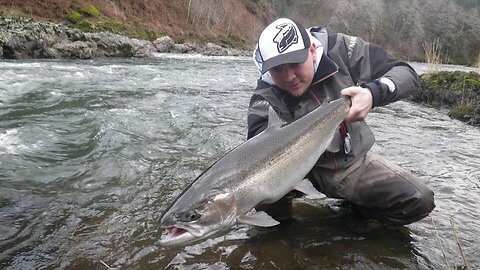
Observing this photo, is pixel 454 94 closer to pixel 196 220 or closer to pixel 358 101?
pixel 358 101

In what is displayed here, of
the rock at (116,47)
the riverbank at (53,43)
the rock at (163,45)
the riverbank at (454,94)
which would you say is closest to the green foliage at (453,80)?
the riverbank at (454,94)

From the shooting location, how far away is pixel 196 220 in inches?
90.7

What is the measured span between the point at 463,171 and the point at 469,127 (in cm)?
433

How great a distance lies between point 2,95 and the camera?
9453mm

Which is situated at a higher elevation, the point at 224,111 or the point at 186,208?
the point at 186,208

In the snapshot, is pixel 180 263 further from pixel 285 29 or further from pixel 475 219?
pixel 475 219

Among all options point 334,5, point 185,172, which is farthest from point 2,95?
point 334,5

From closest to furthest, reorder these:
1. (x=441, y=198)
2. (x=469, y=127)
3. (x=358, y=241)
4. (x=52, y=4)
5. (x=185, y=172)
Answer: (x=358, y=241) < (x=441, y=198) < (x=185, y=172) < (x=469, y=127) < (x=52, y=4)

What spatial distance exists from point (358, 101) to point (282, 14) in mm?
97453

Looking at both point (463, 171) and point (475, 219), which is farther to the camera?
point (463, 171)

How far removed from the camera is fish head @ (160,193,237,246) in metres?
2.27

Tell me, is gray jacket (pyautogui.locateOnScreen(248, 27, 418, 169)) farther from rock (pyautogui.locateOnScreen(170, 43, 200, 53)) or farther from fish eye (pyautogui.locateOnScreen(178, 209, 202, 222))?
rock (pyautogui.locateOnScreen(170, 43, 200, 53))

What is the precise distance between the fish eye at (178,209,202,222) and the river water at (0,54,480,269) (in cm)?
92

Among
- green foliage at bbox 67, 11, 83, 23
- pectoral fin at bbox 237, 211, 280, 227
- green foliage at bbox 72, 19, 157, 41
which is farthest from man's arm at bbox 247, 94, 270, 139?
green foliage at bbox 67, 11, 83, 23
